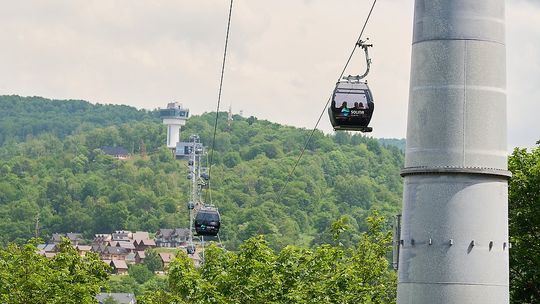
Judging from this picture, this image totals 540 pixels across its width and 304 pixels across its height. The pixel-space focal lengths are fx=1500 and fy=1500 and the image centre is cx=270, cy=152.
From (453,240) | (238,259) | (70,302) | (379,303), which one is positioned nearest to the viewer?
(453,240)

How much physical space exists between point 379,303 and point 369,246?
5952 mm

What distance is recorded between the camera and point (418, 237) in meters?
13.0

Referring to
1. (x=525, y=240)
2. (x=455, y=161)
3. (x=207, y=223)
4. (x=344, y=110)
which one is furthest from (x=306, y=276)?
(x=455, y=161)

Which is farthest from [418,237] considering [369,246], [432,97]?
[369,246]

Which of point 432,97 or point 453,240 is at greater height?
point 432,97

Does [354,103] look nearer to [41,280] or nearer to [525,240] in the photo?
[525,240]

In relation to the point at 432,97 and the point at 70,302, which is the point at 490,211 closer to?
the point at 432,97

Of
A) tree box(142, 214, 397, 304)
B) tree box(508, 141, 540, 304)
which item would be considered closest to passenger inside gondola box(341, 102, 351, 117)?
tree box(508, 141, 540, 304)

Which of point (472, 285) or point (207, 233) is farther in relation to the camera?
point (207, 233)

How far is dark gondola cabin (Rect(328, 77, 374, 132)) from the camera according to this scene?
54.7ft

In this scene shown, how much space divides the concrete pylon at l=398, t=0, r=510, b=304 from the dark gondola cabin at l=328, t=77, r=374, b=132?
143 inches

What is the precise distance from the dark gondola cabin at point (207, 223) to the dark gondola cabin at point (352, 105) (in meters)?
44.8

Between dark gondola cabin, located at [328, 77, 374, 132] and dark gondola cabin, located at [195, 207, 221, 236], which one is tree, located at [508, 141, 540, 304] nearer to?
dark gondola cabin, located at [195, 207, 221, 236]

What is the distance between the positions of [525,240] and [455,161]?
1137 inches
